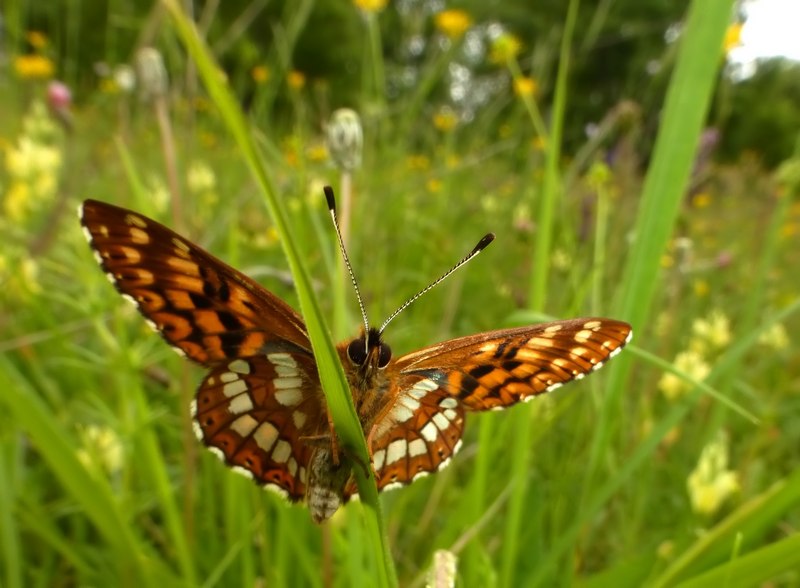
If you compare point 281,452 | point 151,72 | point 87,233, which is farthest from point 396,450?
point 151,72

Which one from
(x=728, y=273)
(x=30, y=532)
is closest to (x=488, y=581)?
(x=30, y=532)

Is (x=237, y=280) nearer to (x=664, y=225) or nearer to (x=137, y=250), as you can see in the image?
(x=137, y=250)

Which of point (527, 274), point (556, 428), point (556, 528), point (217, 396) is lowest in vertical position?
point (556, 528)

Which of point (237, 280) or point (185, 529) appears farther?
point (185, 529)

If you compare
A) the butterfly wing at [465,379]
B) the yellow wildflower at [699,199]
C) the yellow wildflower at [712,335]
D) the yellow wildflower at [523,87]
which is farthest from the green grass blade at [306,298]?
the yellow wildflower at [699,199]

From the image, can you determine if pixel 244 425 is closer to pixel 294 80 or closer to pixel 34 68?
pixel 294 80

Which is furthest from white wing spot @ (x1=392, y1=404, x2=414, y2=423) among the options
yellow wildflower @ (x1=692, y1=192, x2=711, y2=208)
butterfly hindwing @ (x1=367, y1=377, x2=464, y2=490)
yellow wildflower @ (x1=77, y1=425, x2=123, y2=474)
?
yellow wildflower @ (x1=692, y1=192, x2=711, y2=208)

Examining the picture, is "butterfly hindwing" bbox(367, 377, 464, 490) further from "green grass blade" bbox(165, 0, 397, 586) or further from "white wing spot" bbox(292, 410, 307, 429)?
"green grass blade" bbox(165, 0, 397, 586)
